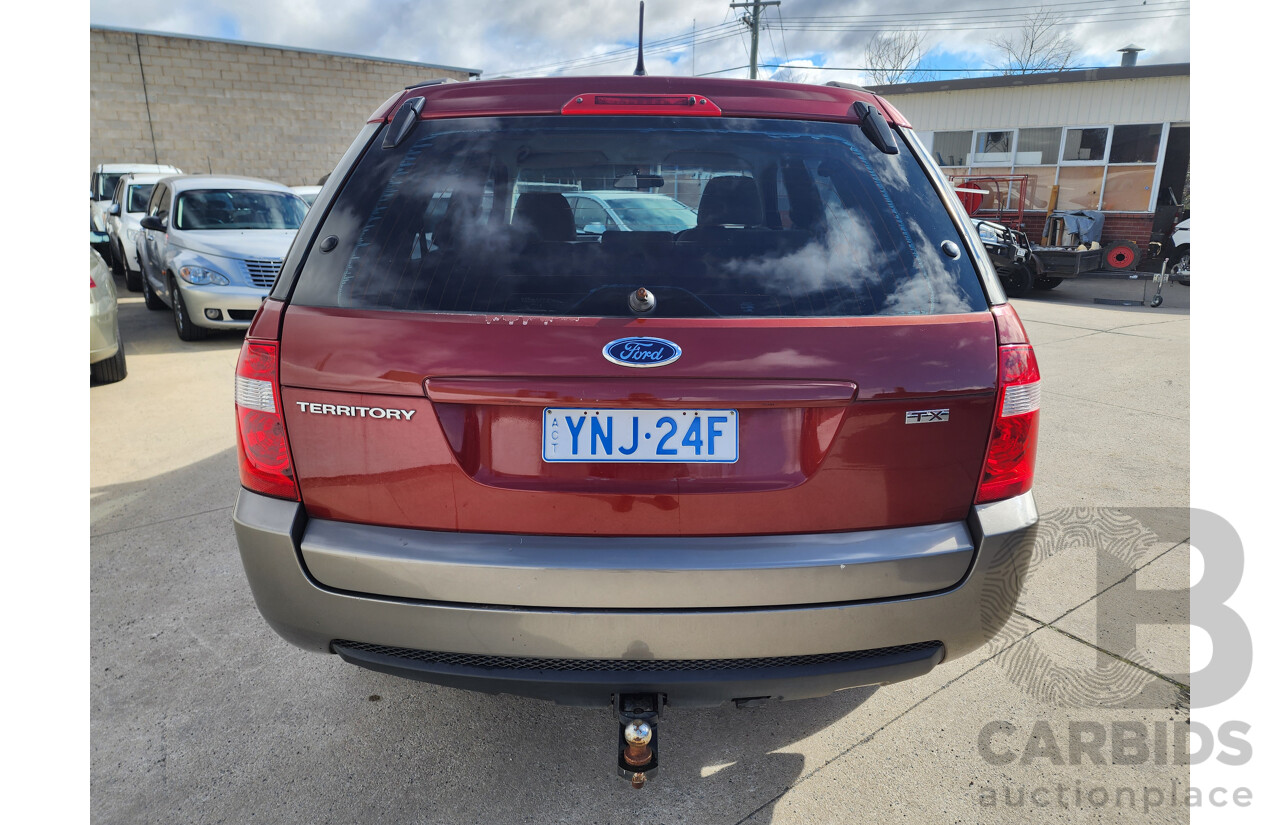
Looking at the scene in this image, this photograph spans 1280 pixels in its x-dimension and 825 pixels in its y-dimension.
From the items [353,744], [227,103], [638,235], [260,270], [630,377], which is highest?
[227,103]

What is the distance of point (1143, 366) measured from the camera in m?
7.16

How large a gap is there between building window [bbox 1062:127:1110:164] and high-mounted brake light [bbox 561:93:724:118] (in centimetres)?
1949

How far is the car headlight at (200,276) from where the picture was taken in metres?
7.69

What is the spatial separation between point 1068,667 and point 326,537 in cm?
235

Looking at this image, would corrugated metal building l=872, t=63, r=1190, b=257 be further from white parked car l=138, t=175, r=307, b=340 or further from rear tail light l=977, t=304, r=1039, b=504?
rear tail light l=977, t=304, r=1039, b=504

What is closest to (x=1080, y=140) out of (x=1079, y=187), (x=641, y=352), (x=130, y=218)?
(x=1079, y=187)

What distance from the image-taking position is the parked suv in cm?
163

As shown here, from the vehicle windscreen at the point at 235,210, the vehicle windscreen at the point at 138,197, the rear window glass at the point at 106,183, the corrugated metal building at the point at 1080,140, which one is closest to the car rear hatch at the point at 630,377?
the vehicle windscreen at the point at 235,210

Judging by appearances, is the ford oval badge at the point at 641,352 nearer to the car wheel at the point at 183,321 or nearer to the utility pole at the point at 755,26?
the car wheel at the point at 183,321

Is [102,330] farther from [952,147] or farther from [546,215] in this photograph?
[952,147]

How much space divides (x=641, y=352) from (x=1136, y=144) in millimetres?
20124

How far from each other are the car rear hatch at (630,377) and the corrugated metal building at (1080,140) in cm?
1814

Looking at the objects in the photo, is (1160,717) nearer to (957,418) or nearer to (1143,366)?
(957,418)

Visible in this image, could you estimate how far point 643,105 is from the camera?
1.89 metres
